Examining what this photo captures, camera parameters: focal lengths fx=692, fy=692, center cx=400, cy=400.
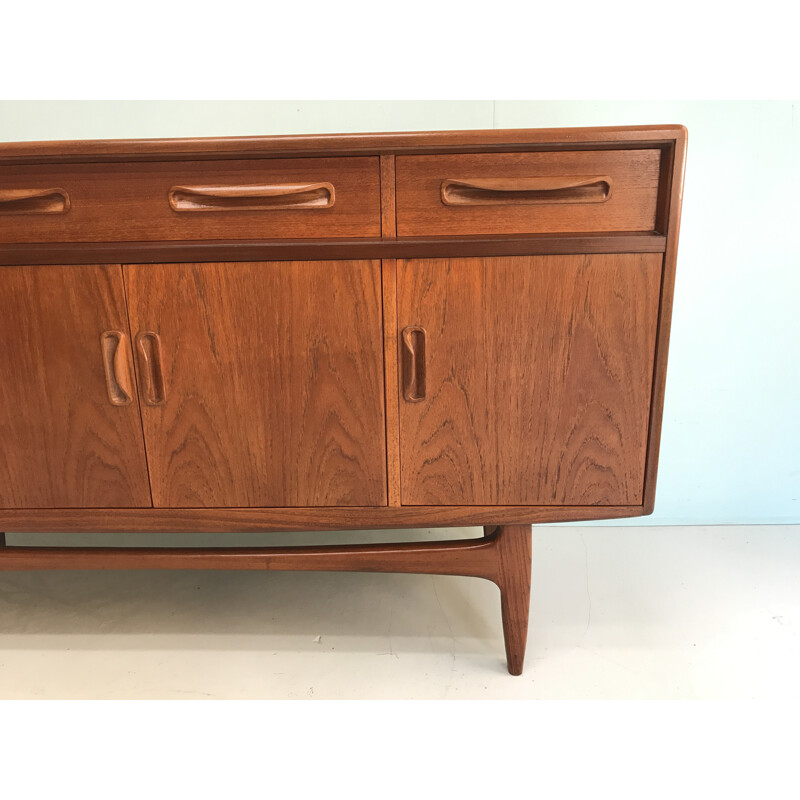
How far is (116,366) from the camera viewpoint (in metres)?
1.42

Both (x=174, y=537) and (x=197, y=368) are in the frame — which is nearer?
(x=197, y=368)

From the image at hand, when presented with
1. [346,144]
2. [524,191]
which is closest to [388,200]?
[346,144]

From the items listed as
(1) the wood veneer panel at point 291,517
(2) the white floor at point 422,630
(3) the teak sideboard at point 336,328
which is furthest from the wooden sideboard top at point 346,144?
(2) the white floor at point 422,630

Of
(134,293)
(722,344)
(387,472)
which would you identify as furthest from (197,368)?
(722,344)

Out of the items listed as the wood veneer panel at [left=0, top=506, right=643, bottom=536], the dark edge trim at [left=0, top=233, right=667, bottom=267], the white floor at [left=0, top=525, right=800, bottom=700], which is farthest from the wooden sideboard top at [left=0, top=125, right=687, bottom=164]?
the white floor at [left=0, top=525, right=800, bottom=700]

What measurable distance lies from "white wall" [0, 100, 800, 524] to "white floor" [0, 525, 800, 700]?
0.22 metres

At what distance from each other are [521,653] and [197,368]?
97 cm

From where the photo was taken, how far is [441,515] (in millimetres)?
1513

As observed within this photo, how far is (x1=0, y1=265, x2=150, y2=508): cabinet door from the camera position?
139 cm

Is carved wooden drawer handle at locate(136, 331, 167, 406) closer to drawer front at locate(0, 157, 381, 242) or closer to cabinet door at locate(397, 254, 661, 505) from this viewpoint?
drawer front at locate(0, 157, 381, 242)

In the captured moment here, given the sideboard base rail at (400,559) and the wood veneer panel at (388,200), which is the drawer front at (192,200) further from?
the sideboard base rail at (400,559)

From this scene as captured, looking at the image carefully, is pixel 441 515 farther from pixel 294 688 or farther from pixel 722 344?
pixel 722 344

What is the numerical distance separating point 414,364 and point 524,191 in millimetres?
398

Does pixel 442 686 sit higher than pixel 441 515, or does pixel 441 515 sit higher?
pixel 441 515
